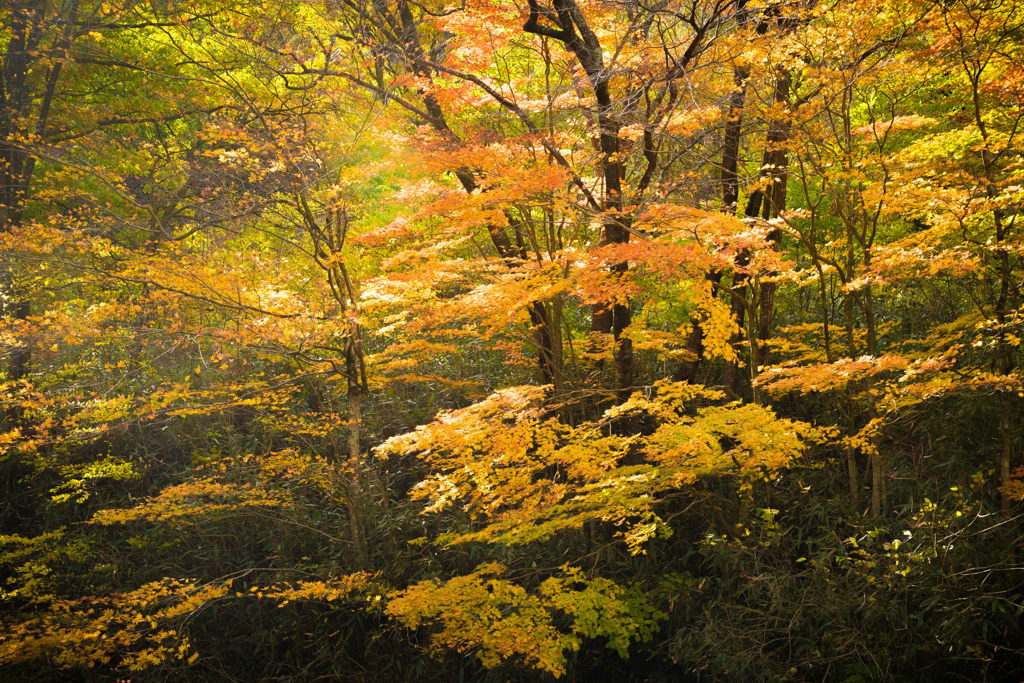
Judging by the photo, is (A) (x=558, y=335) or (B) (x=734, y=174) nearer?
(B) (x=734, y=174)

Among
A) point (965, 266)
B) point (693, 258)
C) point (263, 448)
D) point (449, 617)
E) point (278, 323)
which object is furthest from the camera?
point (263, 448)

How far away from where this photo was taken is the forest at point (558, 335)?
5.03 metres

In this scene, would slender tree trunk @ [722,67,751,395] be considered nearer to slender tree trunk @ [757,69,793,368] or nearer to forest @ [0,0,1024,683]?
forest @ [0,0,1024,683]

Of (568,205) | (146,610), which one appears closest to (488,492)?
(568,205)

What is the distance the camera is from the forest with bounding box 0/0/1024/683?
5.03m

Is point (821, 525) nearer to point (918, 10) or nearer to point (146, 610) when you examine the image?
point (918, 10)

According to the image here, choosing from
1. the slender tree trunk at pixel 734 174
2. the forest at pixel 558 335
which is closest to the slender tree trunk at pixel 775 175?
the forest at pixel 558 335

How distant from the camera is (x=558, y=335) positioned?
6.86m

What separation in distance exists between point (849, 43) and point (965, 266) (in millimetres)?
2100

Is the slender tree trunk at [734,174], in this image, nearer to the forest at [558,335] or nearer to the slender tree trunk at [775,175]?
the forest at [558,335]

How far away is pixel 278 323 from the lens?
655 cm

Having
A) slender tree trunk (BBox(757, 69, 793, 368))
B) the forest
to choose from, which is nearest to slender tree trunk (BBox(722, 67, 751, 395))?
the forest

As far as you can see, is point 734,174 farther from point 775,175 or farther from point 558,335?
point 558,335

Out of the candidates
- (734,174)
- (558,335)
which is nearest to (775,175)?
(734,174)
